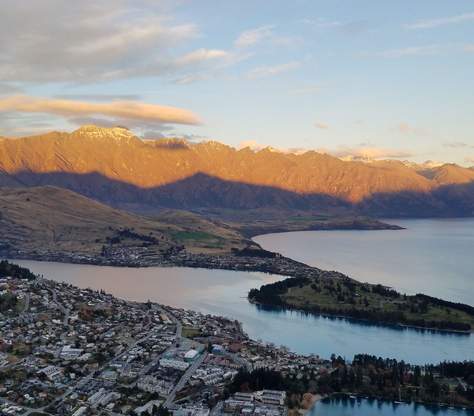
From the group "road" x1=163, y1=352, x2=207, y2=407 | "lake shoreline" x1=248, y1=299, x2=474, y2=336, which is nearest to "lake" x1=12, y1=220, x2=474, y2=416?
"lake shoreline" x1=248, y1=299, x2=474, y2=336

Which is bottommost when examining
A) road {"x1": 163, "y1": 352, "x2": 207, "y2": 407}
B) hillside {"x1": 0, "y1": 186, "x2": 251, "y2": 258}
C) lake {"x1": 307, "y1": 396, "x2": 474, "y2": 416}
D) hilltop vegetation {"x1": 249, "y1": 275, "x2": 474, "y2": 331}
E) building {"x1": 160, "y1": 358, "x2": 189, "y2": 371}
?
lake {"x1": 307, "y1": 396, "x2": 474, "y2": 416}

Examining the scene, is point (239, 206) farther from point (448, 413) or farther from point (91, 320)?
point (448, 413)

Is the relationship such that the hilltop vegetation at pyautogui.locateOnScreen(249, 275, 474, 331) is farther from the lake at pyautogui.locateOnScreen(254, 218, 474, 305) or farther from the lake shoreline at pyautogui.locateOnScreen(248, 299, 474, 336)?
the lake at pyautogui.locateOnScreen(254, 218, 474, 305)

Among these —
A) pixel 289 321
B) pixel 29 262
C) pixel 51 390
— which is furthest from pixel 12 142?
pixel 51 390

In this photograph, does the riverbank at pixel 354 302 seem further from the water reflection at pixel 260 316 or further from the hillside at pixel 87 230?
the hillside at pixel 87 230

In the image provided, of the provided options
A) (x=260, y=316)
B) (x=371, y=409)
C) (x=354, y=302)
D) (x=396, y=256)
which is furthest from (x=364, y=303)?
(x=396, y=256)

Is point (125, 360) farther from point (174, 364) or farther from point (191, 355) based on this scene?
point (191, 355)
